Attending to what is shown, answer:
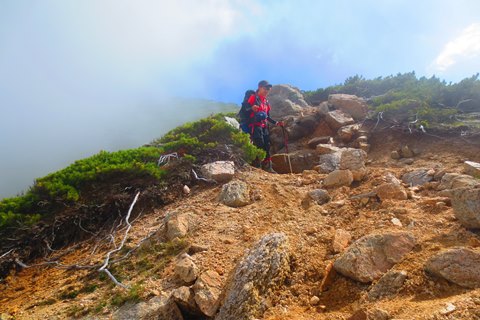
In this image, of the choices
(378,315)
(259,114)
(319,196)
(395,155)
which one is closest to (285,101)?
(259,114)

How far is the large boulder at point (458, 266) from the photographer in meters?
2.54

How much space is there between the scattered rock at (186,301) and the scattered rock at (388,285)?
1740 millimetres

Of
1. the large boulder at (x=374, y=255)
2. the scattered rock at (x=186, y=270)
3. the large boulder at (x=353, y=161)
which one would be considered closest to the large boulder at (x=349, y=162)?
the large boulder at (x=353, y=161)

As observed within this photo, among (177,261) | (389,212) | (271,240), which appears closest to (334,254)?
(271,240)

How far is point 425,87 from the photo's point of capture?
1290cm

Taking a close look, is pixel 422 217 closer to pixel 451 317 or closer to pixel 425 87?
pixel 451 317

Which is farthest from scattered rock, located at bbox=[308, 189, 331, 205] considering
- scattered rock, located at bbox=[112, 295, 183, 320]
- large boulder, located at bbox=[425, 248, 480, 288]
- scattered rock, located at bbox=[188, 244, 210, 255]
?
scattered rock, located at bbox=[112, 295, 183, 320]

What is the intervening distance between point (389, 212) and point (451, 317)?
2.46 m

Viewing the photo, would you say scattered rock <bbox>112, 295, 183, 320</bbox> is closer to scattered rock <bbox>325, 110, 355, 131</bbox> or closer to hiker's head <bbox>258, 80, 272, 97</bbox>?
hiker's head <bbox>258, 80, 272, 97</bbox>

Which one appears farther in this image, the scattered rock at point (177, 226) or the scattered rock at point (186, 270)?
the scattered rock at point (177, 226)

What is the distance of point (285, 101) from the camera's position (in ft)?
50.0

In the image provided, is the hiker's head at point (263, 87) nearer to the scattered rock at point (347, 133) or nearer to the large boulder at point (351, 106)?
the scattered rock at point (347, 133)

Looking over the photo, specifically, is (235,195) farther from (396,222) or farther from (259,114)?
(259,114)

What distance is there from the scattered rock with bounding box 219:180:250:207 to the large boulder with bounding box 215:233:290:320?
2.09 meters
